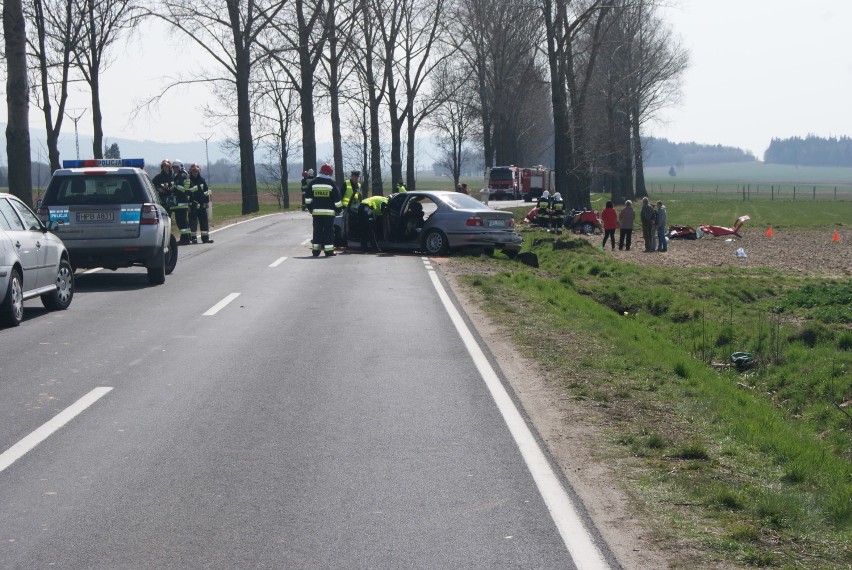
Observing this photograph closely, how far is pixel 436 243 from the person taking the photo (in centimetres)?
2284

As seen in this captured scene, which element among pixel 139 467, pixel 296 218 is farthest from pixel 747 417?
pixel 296 218

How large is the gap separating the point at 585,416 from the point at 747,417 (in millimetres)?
1450

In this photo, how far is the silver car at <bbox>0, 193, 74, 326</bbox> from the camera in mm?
12266

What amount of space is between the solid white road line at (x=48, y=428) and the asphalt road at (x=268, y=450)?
0.02m

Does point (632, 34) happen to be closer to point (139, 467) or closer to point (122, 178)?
point (122, 178)

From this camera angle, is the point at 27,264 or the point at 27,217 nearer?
the point at 27,264

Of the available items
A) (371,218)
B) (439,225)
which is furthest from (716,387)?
(371,218)

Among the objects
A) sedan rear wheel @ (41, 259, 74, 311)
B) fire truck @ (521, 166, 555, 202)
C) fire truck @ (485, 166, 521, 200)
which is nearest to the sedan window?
sedan rear wheel @ (41, 259, 74, 311)

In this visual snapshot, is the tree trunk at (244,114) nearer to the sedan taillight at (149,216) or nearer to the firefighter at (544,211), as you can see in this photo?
the firefighter at (544,211)

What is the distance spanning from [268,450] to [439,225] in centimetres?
1607

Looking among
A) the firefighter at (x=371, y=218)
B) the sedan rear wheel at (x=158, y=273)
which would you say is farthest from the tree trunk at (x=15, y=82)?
the firefighter at (x=371, y=218)

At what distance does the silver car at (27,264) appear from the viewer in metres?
12.3

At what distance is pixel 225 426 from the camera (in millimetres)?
7500

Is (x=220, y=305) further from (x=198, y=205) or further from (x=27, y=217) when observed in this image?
(x=198, y=205)
